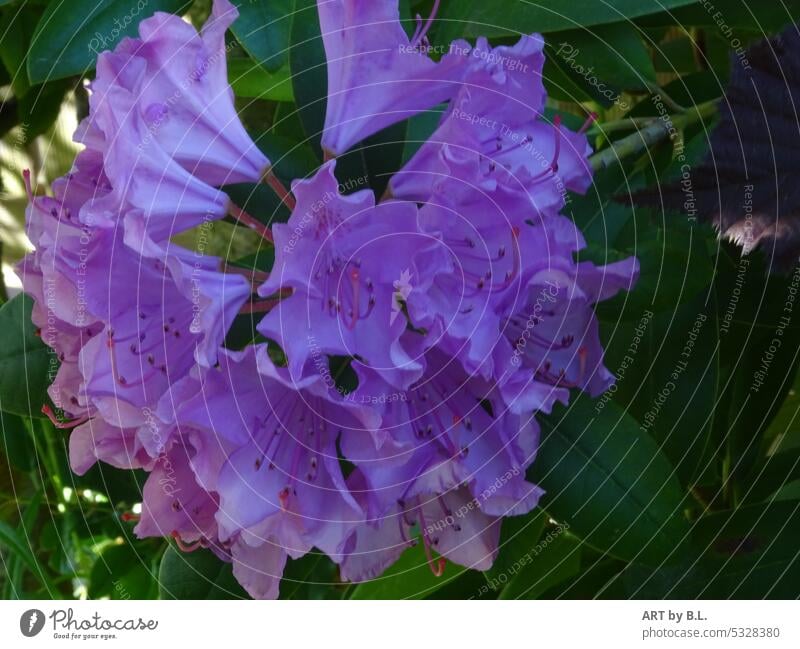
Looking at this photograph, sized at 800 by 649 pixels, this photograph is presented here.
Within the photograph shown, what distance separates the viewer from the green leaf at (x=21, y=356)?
40 centimetres

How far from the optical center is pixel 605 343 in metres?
0.41

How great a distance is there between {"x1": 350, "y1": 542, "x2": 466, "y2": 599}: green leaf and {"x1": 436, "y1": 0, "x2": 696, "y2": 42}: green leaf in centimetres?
26

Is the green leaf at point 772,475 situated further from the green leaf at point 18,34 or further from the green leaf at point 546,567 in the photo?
the green leaf at point 18,34

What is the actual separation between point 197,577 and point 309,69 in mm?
270

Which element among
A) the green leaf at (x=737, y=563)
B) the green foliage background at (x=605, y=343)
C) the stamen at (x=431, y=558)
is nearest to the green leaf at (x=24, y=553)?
the green foliage background at (x=605, y=343)

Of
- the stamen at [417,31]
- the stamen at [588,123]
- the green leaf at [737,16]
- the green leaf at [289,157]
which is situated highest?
the stamen at [417,31]

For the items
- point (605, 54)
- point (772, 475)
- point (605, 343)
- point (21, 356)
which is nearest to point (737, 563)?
point (772, 475)

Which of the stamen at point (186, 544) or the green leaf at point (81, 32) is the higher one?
the green leaf at point (81, 32)

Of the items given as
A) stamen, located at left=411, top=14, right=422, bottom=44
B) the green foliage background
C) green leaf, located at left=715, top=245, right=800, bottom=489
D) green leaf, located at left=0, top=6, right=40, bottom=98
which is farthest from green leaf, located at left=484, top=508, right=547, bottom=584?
green leaf, located at left=0, top=6, right=40, bottom=98

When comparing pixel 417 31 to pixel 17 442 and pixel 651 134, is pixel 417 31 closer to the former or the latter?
pixel 651 134

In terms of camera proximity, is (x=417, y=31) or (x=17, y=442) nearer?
(x=417, y=31)

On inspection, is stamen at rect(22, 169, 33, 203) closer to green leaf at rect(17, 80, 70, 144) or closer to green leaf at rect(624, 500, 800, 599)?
green leaf at rect(17, 80, 70, 144)
